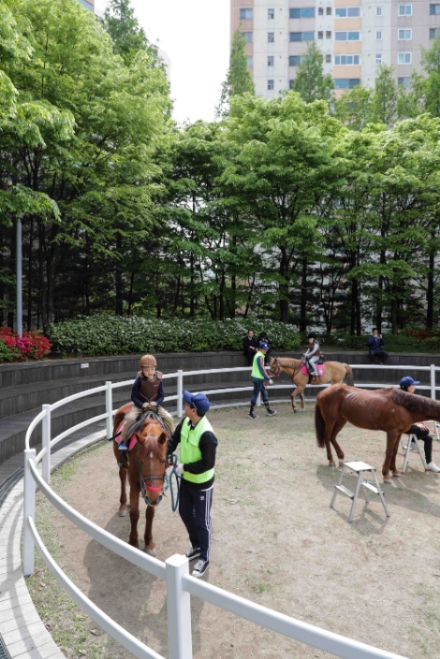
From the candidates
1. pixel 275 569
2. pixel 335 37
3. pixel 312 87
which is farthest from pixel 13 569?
pixel 335 37

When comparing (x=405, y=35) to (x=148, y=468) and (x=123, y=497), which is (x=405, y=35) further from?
(x=148, y=468)

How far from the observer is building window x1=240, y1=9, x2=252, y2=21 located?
53.0m

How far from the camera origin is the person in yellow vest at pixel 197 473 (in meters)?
5.17

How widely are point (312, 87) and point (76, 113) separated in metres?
22.3

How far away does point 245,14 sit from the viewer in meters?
53.2

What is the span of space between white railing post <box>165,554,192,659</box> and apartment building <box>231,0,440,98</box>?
56439mm

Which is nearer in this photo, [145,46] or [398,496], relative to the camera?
[398,496]

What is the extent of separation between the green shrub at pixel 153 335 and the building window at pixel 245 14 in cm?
4774

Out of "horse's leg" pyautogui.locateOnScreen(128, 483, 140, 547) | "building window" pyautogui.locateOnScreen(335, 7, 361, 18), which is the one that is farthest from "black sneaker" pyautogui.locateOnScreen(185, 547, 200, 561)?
"building window" pyautogui.locateOnScreen(335, 7, 361, 18)

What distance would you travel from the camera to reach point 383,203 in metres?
21.2

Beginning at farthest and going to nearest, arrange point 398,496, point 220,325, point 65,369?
point 220,325 < point 65,369 < point 398,496

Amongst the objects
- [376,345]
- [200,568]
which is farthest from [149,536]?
[376,345]

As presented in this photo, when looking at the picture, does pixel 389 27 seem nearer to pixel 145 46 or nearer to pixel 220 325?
pixel 145 46

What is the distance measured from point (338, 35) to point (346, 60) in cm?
290
